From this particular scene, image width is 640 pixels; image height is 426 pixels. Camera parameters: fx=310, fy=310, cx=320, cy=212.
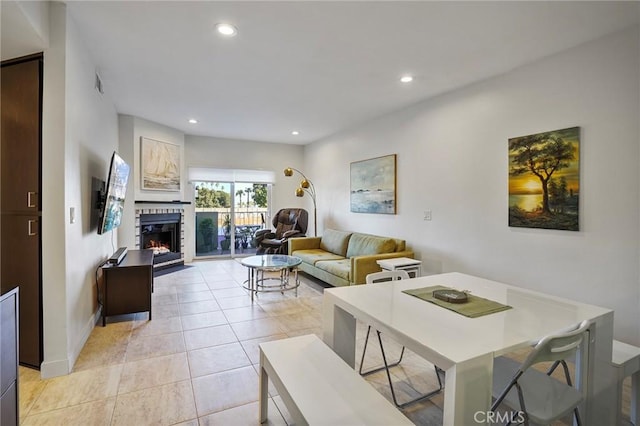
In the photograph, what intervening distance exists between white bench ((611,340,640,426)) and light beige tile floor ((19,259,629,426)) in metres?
0.31

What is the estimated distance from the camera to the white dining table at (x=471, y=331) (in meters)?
1.15

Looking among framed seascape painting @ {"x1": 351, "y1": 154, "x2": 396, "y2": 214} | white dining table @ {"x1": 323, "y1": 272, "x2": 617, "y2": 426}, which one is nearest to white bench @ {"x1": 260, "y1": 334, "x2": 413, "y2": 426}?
white dining table @ {"x1": 323, "y1": 272, "x2": 617, "y2": 426}

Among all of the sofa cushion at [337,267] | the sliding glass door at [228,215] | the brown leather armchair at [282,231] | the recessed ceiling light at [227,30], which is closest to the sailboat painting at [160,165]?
the sliding glass door at [228,215]

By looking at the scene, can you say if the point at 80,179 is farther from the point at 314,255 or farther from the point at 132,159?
the point at 314,255

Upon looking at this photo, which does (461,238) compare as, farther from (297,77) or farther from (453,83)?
(297,77)

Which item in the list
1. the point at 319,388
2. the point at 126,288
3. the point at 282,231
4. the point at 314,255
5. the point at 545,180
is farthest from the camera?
the point at 282,231

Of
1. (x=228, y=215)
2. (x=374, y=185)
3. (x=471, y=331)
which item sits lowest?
(x=471, y=331)

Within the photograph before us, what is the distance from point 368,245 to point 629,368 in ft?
10.0

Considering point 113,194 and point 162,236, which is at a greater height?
point 113,194

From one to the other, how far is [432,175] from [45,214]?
12.9 feet

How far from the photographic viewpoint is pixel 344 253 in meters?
5.12

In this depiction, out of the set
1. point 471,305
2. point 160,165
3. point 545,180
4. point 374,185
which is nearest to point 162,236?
point 160,165

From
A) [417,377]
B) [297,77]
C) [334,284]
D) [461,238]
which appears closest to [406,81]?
[297,77]

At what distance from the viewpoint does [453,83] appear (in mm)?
3514
